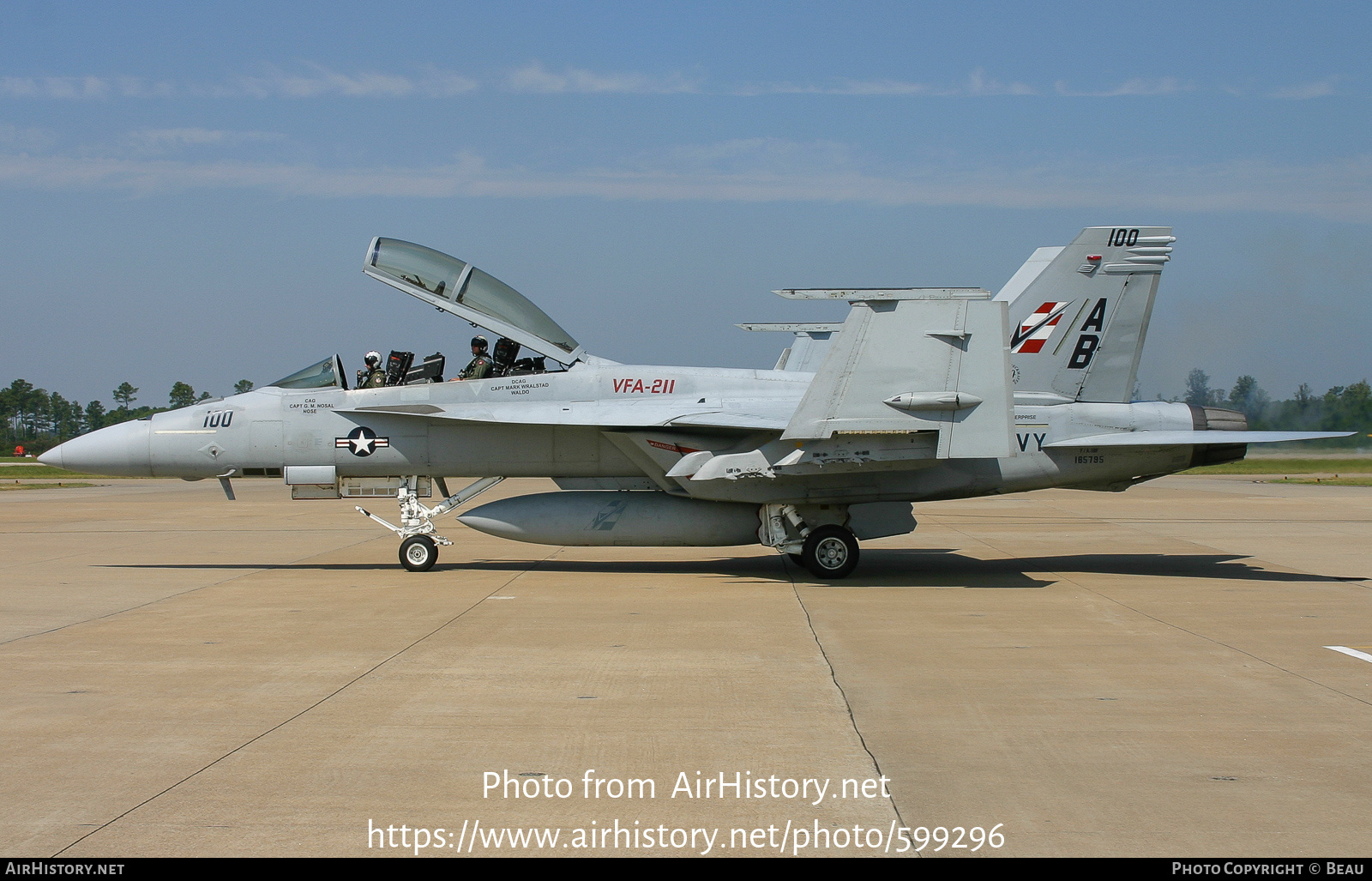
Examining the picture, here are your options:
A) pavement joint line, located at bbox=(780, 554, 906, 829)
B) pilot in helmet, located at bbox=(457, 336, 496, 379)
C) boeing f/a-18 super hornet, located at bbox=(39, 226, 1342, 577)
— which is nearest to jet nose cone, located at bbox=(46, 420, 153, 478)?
boeing f/a-18 super hornet, located at bbox=(39, 226, 1342, 577)

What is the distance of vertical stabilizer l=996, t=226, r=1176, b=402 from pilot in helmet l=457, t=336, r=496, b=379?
638cm

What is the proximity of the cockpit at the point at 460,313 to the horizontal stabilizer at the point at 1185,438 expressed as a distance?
5962 millimetres

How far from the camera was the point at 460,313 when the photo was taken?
11742 mm

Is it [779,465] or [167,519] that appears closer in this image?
[779,465]

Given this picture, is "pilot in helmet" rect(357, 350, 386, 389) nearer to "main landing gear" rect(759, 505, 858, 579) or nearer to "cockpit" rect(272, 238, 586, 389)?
"cockpit" rect(272, 238, 586, 389)

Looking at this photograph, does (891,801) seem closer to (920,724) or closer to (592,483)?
(920,724)

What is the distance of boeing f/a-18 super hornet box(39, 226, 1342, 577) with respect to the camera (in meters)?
11.7

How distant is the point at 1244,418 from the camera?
39.7 feet

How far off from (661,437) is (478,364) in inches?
92.3

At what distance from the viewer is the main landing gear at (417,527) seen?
1242 cm

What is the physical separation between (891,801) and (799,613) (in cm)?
501

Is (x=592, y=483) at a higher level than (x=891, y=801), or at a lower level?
higher

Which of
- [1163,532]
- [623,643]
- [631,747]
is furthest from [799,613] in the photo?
[1163,532]

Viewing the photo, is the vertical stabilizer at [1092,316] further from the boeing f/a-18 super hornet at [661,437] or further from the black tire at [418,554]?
the black tire at [418,554]
